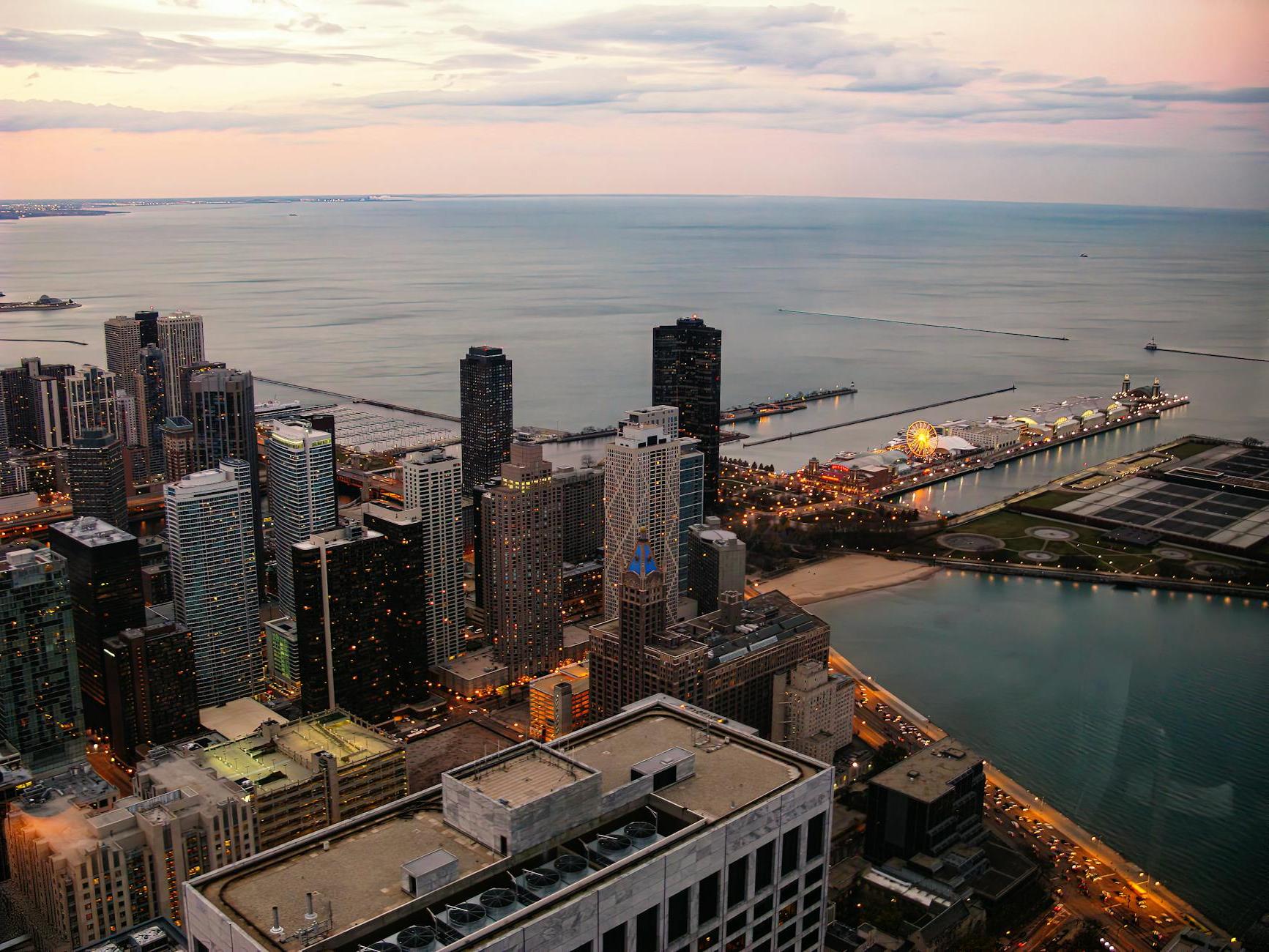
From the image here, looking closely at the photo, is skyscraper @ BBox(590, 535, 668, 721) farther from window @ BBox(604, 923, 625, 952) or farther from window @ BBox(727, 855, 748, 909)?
window @ BBox(604, 923, 625, 952)

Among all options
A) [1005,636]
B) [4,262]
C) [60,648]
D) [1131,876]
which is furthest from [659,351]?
[4,262]

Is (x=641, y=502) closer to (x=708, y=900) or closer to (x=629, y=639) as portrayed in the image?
(x=629, y=639)

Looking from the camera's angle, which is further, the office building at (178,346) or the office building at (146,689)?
the office building at (178,346)

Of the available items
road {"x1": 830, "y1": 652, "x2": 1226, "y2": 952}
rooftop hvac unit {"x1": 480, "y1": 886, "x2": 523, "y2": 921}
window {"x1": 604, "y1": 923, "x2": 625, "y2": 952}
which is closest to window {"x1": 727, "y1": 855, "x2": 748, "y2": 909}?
window {"x1": 604, "y1": 923, "x2": 625, "y2": 952}

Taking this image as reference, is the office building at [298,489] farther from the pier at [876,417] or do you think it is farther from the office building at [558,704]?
the pier at [876,417]

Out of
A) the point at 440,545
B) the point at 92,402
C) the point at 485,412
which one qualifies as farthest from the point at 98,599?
the point at 92,402

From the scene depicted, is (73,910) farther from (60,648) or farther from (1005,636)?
(1005,636)

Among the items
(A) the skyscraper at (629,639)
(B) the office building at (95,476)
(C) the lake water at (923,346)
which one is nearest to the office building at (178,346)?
(C) the lake water at (923,346)
